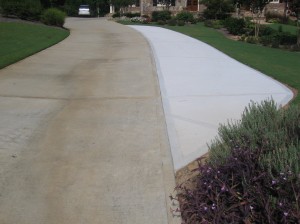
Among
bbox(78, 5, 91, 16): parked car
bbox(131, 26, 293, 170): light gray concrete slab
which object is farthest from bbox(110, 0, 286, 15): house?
bbox(131, 26, 293, 170): light gray concrete slab

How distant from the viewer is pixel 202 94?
27.5 feet

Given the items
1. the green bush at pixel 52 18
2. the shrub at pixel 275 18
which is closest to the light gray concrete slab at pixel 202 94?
the green bush at pixel 52 18

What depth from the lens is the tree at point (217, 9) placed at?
3650 centimetres

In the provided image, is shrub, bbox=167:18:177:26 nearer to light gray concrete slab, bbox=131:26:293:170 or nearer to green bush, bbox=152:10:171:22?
green bush, bbox=152:10:171:22

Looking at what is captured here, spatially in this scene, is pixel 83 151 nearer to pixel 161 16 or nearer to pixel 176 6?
pixel 161 16

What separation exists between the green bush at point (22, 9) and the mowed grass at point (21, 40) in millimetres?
3324

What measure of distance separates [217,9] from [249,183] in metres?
35.6

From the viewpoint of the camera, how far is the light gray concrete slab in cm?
583

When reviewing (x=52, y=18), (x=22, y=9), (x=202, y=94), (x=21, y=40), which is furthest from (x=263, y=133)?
(x=22, y=9)

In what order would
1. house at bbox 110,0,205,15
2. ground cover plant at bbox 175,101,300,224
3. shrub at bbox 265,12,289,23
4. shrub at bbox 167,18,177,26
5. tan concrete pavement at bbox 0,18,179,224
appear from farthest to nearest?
house at bbox 110,0,205,15
shrub at bbox 265,12,289,23
shrub at bbox 167,18,177,26
tan concrete pavement at bbox 0,18,179,224
ground cover plant at bbox 175,101,300,224

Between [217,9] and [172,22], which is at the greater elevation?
[217,9]

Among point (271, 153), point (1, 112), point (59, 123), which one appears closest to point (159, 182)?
point (271, 153)

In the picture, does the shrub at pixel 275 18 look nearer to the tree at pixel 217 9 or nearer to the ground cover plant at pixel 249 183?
the tree at pixel 217 9

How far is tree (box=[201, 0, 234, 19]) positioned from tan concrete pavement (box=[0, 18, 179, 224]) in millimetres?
28441
